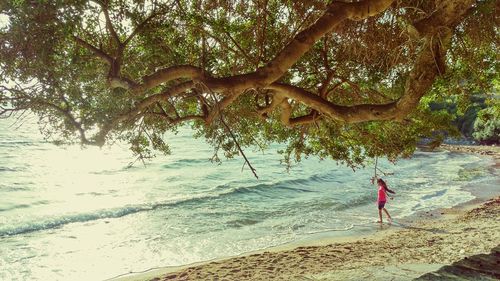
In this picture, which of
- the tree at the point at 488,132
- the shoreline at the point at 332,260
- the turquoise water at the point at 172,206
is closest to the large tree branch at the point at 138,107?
the turquoise water at the point at 172,206

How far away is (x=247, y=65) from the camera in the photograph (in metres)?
8.52

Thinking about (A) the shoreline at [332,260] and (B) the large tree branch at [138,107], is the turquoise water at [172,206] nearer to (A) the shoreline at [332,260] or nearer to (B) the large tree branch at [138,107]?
(A) the shoreline at [332,260]

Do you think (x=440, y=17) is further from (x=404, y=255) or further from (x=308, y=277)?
(x=404, y=255)

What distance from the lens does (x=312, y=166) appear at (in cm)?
3322

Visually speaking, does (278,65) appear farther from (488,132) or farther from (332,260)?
(488,132)

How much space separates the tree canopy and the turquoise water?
1.89 m

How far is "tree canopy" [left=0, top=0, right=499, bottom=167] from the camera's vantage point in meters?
4.81

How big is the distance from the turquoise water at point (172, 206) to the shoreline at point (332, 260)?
77 centimetres

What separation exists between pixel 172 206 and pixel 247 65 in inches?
516

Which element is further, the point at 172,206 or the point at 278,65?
the point at 172,206

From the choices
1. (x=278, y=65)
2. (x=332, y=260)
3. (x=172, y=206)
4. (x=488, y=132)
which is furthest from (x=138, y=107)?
(x=488, y=132)

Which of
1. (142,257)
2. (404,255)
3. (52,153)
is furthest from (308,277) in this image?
(52,153)

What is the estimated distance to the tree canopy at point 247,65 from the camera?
4.81 m

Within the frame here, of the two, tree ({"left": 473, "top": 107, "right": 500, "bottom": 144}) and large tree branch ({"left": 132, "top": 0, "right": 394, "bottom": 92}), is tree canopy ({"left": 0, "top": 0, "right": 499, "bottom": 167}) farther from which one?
tree ({"left": 473, "top": 107, "right": 500, "bottom": 144})
